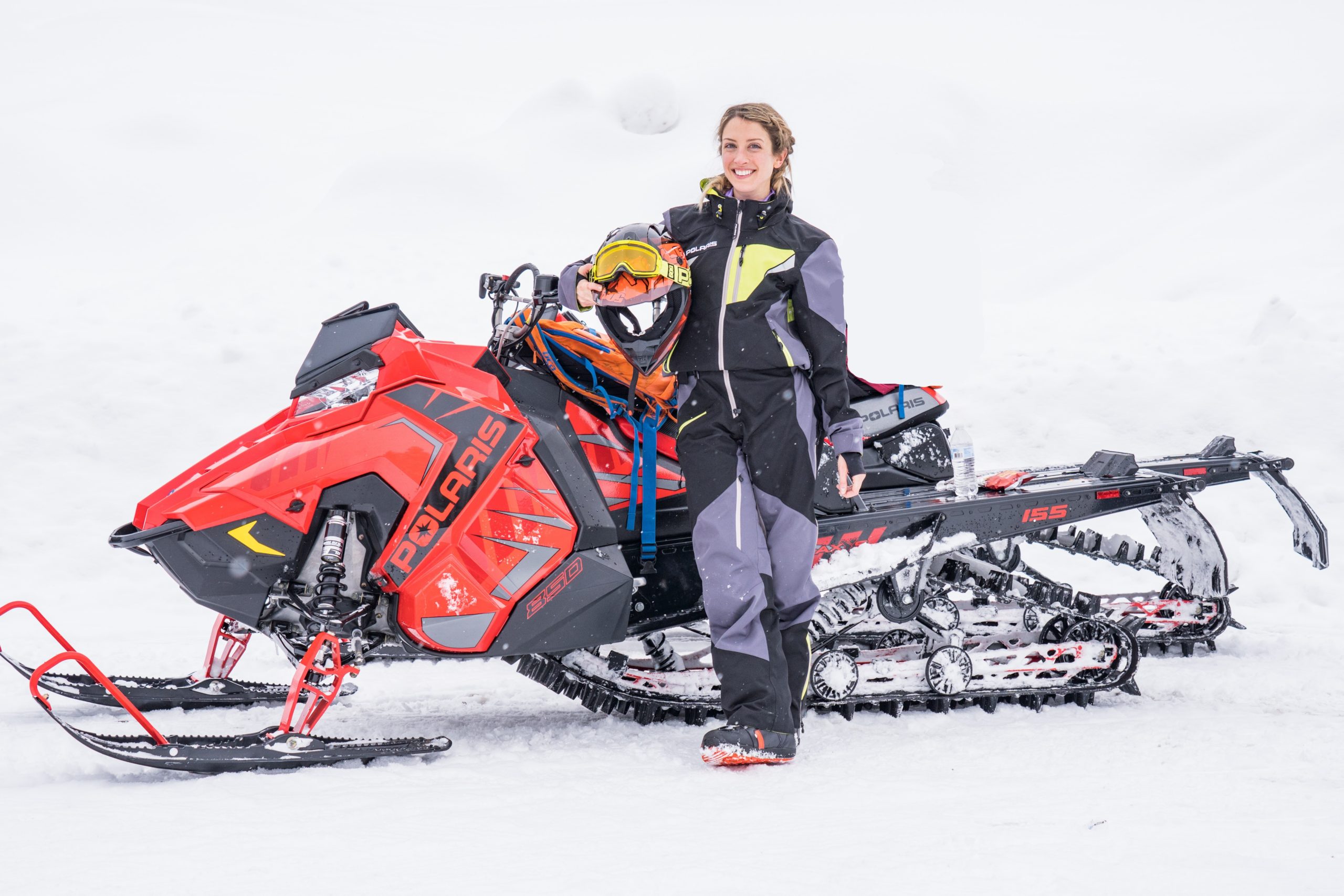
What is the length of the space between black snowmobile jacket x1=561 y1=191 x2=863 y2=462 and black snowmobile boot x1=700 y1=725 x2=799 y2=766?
86 cm

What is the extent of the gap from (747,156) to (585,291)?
0.63 m

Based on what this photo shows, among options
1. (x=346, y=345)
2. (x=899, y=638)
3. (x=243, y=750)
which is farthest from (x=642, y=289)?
(x=899, y=638)

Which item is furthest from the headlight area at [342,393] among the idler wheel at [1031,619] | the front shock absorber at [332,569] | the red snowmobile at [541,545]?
the idler wheel at [1031,619]

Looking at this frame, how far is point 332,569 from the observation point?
2867 millimetres

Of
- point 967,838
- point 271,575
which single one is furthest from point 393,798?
point 967,838

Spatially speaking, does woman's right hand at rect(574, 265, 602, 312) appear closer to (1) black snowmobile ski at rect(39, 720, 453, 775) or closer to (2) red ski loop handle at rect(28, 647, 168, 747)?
(1) black snowmobile ski at rect(39, 720, 453, 775)

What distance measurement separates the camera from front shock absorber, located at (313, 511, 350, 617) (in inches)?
113

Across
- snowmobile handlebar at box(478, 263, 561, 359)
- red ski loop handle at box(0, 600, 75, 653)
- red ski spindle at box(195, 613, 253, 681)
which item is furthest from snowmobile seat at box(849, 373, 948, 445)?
red ski loop handle at box(0, 600, 75, 653)

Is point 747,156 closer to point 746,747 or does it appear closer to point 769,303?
point 769,303

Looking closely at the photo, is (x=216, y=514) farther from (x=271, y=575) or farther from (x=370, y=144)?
(x=370, y=144)

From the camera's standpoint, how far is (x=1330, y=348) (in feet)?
22.9

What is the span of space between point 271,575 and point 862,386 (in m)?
2.12

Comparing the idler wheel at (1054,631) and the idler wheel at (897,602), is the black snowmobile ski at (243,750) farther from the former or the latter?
the idler wheel at (1054,631)

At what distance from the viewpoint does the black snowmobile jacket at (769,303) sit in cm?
310
